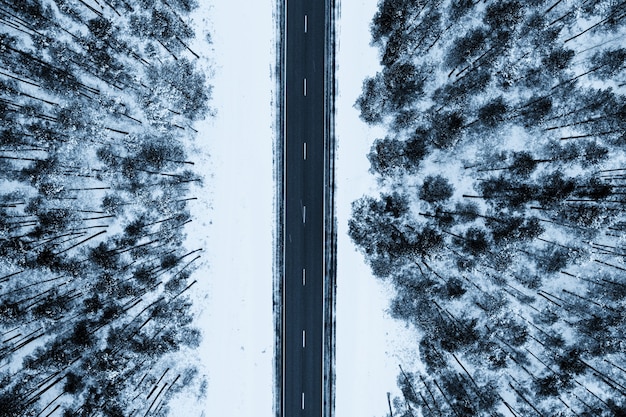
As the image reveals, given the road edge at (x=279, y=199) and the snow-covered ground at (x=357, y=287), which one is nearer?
the snow-covered ground at (x=357, y=287)

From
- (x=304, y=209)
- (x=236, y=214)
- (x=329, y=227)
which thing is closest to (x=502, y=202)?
(x=329, y=227)

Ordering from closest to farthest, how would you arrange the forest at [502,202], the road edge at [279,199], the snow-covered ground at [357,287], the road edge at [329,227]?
the forest at [502,202], the snow-covered ground at [357,287], the road edge at [329,227], the road edge at [279,199]

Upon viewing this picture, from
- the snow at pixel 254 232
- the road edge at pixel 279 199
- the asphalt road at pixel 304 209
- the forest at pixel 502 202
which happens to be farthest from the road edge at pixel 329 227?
the road edge at pixel 279 199

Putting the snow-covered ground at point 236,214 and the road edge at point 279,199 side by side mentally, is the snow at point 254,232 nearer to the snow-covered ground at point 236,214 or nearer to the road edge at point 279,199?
the snow-covered ground at point 236,214

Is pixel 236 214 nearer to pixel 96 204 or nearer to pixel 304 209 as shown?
pixel 304 209

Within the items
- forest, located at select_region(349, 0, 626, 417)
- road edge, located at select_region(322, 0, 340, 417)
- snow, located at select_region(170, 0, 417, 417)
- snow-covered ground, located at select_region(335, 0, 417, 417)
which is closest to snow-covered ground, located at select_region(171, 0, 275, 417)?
snow, located at select_region(170, 0, 417, 417)

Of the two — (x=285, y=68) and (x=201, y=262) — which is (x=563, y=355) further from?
(x=285, y=68)

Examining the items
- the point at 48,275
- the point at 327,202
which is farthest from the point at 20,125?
the point at 327,202
